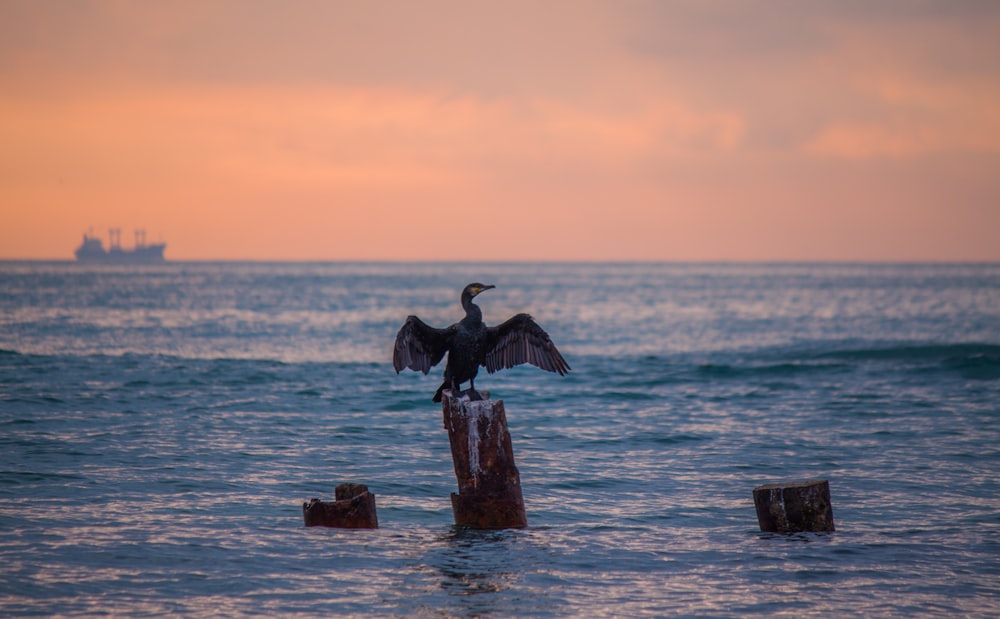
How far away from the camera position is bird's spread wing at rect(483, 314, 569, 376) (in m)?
10.8

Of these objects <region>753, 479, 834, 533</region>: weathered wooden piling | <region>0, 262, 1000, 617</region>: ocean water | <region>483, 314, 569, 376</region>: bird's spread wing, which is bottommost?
<region>0, 262, 1000, 617</region>: ocean water

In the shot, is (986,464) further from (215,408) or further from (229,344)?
(229,344)

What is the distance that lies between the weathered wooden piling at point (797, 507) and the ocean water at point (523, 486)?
0.27 meters

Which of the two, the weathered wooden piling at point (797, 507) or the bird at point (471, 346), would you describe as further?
the bird at point (471, 346)

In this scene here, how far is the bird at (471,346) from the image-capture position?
10602 millimetres

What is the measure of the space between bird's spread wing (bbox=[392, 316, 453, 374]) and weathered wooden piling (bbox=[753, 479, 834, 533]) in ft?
12.1

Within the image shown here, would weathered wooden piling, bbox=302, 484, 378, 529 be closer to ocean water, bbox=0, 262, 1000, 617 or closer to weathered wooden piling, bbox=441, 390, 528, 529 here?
ocean water, bbox=0, 262, 1000, 617

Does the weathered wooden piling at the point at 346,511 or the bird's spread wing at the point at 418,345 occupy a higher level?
the bird's spread wing at the point at 418,345

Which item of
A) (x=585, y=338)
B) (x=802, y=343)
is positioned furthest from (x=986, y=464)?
(x=585, y=338)

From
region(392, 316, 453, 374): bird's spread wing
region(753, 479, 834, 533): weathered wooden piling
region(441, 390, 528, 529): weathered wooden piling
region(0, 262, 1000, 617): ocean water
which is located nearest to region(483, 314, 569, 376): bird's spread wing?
region(392, 316, 453, 374): bird's spread wing

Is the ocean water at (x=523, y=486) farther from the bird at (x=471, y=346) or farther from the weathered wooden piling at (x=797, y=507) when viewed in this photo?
the bird at (x=471, y=346)

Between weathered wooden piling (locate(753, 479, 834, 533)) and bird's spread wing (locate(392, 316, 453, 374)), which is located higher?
bird's spread wing (locate(392, 316, 453, 374))

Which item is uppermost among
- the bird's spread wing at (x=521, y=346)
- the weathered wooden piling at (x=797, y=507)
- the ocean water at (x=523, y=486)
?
the bird's spread wing at (x=521, y=346)

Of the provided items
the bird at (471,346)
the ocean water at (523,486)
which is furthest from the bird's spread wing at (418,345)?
the ocean water at (523,486)
